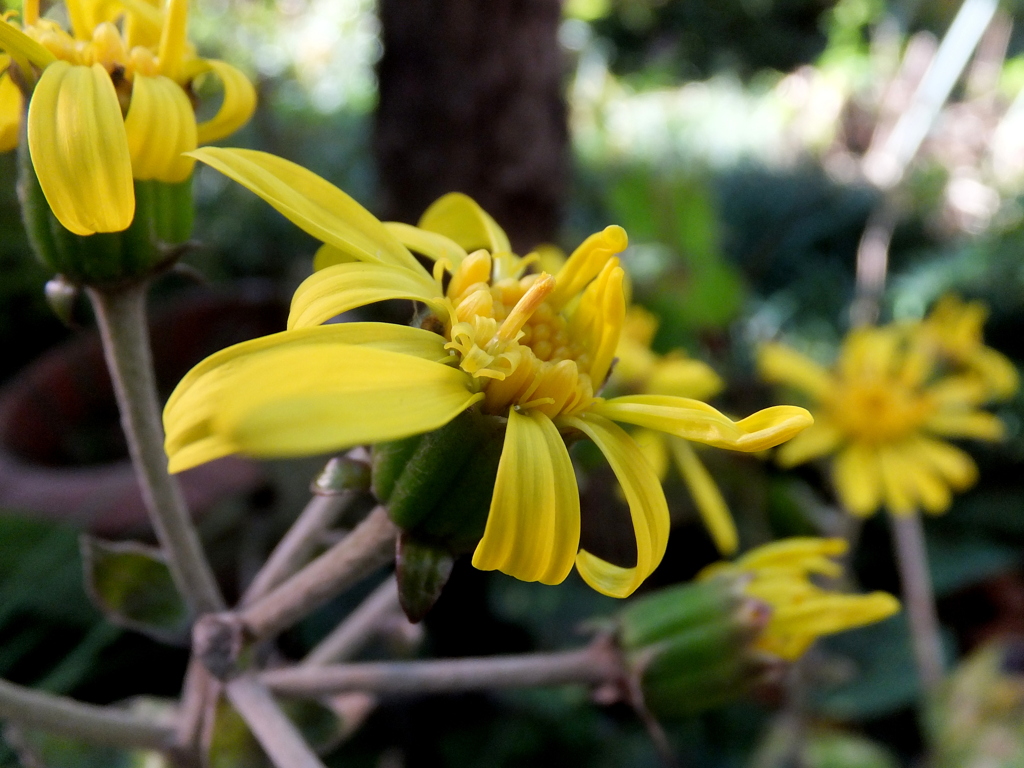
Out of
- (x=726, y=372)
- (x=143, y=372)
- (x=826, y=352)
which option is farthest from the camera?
(x=826, y=352)

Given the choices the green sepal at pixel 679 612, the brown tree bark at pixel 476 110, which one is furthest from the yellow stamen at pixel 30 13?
the brown tree bark at pixel 476 110

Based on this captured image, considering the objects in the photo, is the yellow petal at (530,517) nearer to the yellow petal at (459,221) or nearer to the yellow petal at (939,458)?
the yellow petal at (459,221)

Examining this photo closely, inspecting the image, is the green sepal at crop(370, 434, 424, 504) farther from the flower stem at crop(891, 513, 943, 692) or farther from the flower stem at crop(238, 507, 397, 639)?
the flower stem at crop(891, 513, 943, 692)

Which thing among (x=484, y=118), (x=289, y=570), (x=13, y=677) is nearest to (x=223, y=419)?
(x=289, y=570)

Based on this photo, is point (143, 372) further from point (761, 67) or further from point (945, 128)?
point (761, 67)

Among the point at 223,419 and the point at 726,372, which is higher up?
the point at 726,372

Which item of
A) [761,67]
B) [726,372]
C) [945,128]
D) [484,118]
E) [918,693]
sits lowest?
[918,693]

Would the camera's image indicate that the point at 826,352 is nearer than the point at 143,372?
No
